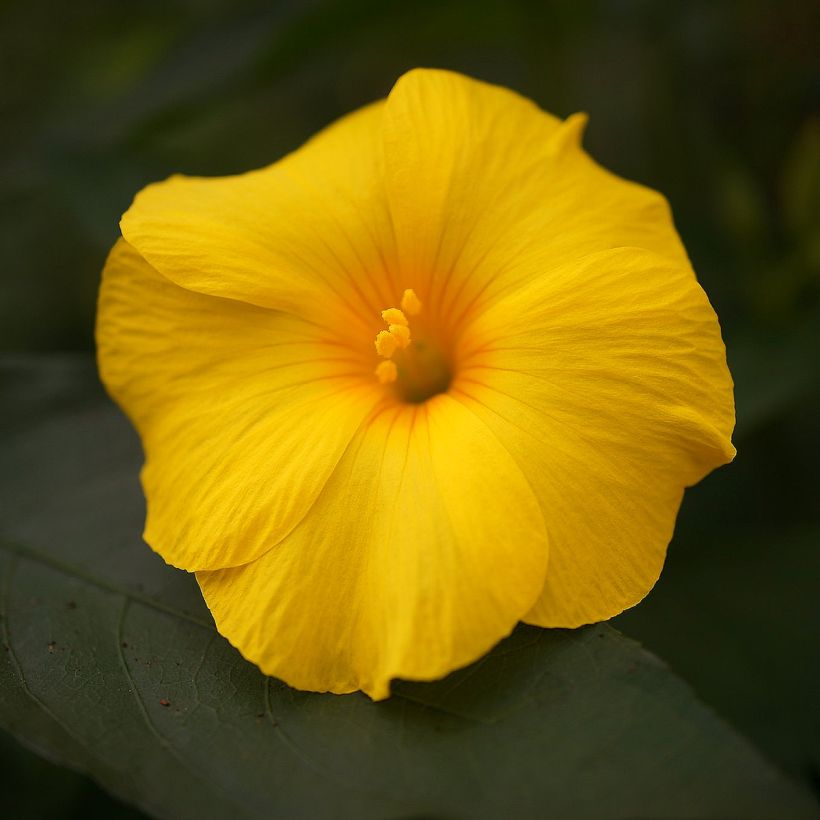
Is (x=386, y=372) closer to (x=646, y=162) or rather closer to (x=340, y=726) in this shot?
(x=340, y=726)

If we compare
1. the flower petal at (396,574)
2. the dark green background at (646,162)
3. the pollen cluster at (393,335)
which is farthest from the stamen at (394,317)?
the dark green background at (646,162)

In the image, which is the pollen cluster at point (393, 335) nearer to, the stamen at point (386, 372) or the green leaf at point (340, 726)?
the stamen at point (386, 372)

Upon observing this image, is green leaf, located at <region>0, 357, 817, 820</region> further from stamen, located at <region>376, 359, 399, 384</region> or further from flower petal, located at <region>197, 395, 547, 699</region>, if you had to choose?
stamen, located at <region>376, 359, 399, 384</region>

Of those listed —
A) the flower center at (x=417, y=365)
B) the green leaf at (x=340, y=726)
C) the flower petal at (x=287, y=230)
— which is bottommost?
the green leaf at (x=340, y=726)

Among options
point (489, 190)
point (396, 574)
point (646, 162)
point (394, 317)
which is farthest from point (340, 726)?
point (646, 162)

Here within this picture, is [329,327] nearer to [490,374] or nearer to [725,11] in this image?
[490,374]

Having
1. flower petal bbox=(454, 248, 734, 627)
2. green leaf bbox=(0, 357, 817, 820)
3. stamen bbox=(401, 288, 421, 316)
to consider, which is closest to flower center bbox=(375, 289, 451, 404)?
stamen bbox=(401, 288, 421, 316)

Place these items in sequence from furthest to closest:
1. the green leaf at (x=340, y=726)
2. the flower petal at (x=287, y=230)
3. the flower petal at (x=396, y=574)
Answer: the flower petal at (x=287, y=230) < the flower petal at (x=396, y=574) < the green leaf at (x=340, y=726)
